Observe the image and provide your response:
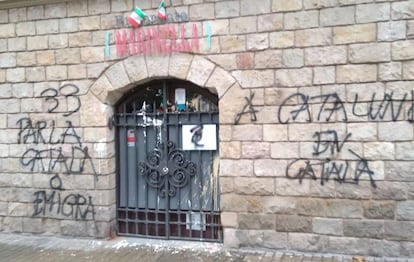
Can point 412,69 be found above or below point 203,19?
below

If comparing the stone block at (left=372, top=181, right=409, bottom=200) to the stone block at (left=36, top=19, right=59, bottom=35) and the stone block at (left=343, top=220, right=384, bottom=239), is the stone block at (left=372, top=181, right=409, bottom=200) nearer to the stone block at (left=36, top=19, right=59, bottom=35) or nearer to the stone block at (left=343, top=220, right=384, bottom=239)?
the stone block at (left=343, top=220, right=384, bottom=239)

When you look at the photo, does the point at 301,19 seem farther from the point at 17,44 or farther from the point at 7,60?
the point at 7,60

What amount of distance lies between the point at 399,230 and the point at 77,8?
504 centimetres

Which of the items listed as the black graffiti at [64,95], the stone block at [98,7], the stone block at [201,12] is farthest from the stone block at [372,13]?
the black graffiti at [64,95]

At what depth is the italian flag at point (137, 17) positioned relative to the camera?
5.66 m

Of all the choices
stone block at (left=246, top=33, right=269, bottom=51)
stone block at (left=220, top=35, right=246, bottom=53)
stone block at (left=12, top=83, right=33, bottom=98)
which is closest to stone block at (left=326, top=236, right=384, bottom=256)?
stone block at (left=246, top=33, right=269, bottom=51)

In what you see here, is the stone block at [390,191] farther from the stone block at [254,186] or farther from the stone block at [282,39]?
the stone block at [282,39]

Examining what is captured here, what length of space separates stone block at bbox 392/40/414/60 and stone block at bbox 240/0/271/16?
1.54 m

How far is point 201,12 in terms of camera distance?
5.47 meters

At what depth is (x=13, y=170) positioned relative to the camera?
629cm

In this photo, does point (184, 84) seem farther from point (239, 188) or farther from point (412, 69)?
point (412, 69)

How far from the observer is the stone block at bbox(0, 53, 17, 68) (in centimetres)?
625

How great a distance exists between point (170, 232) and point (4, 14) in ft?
13.2

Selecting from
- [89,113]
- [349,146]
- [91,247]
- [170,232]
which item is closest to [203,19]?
[89,113]
